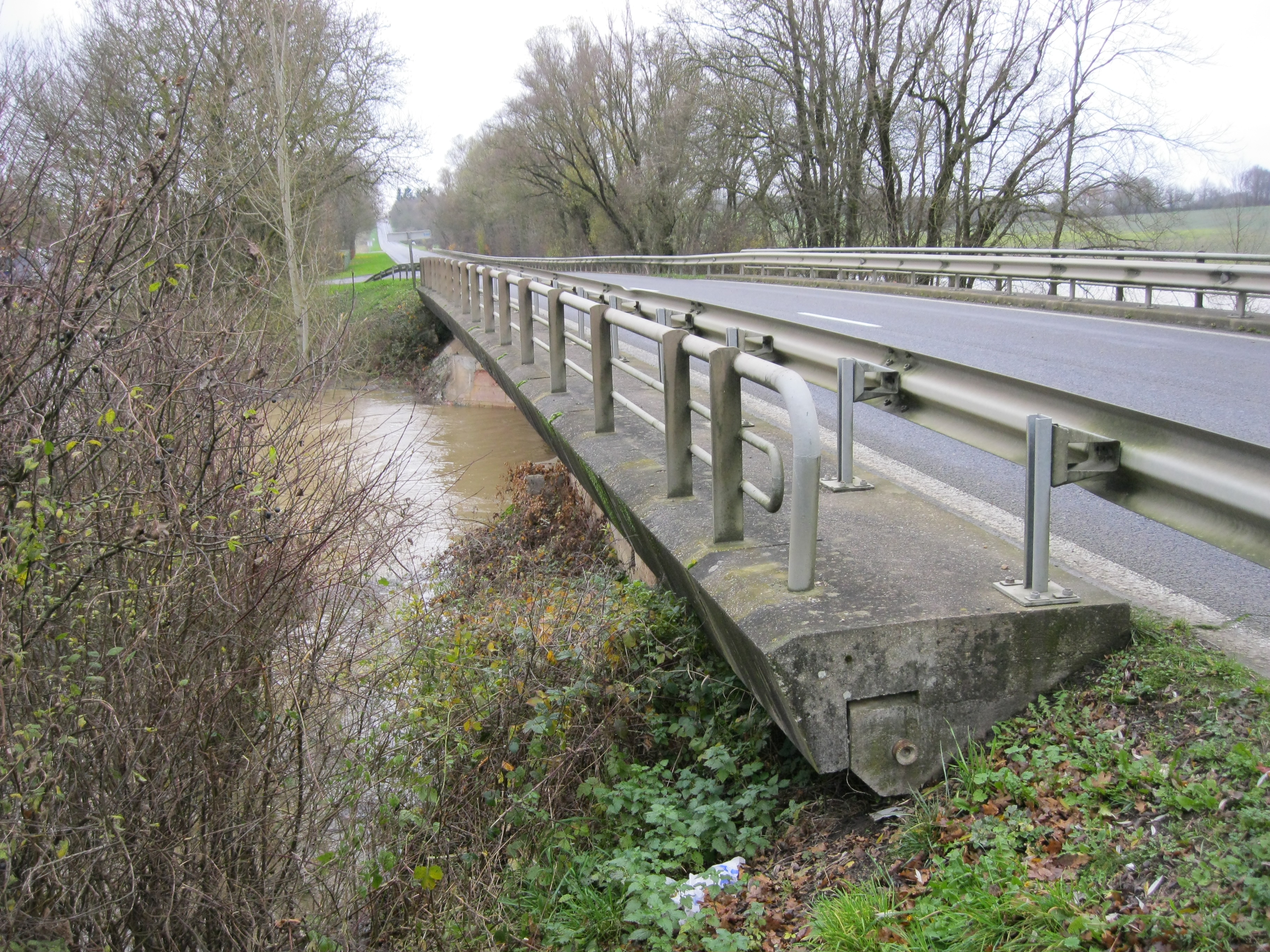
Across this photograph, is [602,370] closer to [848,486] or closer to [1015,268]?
[848,486]

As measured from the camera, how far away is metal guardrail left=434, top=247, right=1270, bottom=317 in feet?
38.9

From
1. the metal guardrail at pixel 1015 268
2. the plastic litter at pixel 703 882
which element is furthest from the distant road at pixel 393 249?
the plastic litter at pixel 703 882

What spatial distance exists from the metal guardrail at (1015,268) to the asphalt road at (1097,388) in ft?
2.33

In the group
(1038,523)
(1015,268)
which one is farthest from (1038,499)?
(1015,268)

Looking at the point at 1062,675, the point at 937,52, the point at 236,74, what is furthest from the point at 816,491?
the point at 937,52

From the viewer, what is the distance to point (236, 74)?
506 centimetres

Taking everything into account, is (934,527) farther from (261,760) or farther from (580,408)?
(580,408)

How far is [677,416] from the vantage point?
4.41 metres

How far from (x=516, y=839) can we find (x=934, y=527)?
82.9 inches

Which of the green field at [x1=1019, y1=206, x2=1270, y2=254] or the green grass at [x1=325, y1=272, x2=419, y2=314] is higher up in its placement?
the green field at [x1=1019, y1=206, x2=1270, y2=254]

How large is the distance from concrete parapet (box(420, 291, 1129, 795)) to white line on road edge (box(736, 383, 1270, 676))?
1.23ft

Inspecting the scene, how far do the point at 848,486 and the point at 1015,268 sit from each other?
1290 centimetres

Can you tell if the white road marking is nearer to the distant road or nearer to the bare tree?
the bare tree

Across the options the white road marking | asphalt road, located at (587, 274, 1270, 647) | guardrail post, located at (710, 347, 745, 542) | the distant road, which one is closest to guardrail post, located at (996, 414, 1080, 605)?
the white road marking
